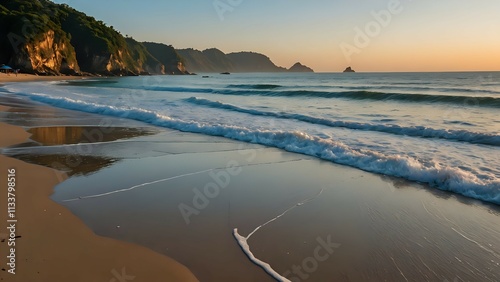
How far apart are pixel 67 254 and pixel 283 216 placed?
2.48 metres

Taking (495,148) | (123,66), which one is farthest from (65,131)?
(123,66)

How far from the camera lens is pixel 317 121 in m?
13.3

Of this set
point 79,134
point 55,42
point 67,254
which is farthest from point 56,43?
point 67,254

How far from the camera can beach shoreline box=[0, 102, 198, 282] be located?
9.79 ft

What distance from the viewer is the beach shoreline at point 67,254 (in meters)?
2.98

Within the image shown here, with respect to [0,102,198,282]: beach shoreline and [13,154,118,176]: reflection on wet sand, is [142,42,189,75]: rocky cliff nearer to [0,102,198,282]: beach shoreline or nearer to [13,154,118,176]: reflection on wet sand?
[13,154,118,176]: reflection on wet sand

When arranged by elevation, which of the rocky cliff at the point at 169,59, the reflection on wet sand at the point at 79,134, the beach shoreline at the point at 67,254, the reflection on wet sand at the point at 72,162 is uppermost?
the rocky cliff at the point at 169,59

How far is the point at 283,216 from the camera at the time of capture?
14.8ft

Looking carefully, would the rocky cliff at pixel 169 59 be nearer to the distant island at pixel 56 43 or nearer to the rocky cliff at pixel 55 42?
the distant island at pixel 56 43

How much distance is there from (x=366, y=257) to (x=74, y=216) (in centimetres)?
342

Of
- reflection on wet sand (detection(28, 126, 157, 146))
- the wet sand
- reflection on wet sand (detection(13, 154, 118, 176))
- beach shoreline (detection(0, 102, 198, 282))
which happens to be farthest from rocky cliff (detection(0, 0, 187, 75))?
beach shoreline (detection(0, 102, 198, 282))

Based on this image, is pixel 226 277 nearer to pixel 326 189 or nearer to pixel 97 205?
pixel 97 205

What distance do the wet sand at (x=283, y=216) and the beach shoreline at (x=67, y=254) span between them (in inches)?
5.9

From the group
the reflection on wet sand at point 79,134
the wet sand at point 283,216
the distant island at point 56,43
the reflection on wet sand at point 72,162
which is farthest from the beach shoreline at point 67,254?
the distant island at point 56,43
